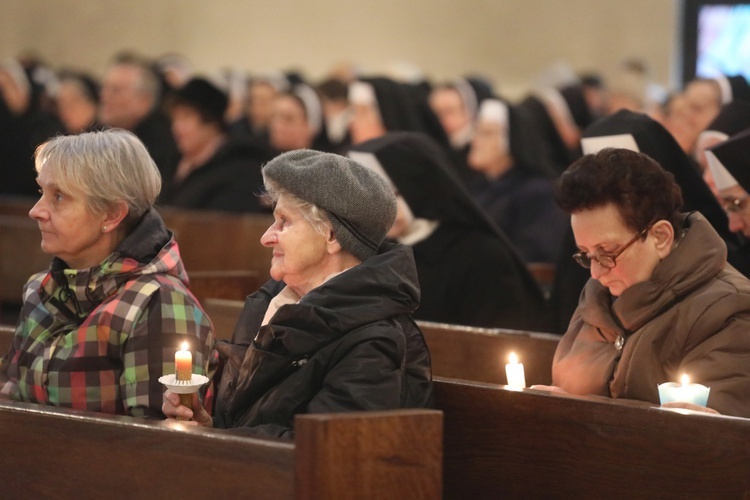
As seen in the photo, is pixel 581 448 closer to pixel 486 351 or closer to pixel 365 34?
pixel 486 351

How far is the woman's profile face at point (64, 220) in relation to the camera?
382cm

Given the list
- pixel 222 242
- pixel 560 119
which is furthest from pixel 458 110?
pixel 222 242

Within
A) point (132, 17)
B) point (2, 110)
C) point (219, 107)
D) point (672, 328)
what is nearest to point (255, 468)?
point (672, 328)

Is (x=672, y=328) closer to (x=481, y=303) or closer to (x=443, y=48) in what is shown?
(x=481, y=303)

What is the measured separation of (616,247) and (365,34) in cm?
1331

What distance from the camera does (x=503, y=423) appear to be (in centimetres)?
337

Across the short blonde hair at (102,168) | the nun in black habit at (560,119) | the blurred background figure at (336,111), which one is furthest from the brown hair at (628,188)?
the blurred background figure at (336,111)

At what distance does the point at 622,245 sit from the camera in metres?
3.53

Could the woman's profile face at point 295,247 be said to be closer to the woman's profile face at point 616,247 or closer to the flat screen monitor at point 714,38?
the woman's profile face at point 616,247

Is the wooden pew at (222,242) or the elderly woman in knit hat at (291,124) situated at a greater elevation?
the elderly woman in knit hat at (291,124)

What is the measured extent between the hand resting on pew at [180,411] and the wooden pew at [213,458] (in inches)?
7.7

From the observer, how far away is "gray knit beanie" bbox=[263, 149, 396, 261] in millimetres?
3396

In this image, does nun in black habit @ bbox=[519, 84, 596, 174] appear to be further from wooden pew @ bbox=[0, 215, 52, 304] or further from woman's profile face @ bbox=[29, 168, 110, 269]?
woman's profile face @ bbox=[29, 168, 110, 269]

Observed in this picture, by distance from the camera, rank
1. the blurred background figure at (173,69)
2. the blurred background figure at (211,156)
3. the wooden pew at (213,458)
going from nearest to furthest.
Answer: the wooden pew at (213,458), the blurred background figure at (211,156), the blurred background figure at (173,69)
